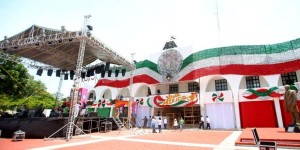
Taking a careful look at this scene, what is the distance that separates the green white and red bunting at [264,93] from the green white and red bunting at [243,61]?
194cm

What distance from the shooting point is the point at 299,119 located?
10.1 m

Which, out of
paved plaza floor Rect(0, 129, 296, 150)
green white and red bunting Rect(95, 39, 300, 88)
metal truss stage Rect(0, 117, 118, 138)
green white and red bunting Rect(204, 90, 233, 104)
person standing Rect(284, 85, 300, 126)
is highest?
green white and red bunting Rect(95, 39, 300, 88)

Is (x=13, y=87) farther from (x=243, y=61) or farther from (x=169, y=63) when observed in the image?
(x=243, y=61)

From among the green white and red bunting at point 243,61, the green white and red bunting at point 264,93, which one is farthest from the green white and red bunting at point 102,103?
the green white and red bunting at point 264,93

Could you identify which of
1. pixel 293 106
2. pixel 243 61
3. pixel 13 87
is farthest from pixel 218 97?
pixel 13 87

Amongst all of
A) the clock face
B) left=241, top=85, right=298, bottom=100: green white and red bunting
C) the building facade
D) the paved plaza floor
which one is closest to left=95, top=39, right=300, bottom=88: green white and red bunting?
the building facade

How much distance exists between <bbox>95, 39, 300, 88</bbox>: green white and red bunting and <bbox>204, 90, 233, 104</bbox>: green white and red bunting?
228 cm

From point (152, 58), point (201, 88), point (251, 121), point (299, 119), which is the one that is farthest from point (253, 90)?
point (152, 58)

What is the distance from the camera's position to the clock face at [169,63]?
23812mm

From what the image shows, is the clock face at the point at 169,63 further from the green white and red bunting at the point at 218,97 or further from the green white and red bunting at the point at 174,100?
the green white and red bunting at the point at 218,97

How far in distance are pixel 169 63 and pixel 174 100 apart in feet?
17.1

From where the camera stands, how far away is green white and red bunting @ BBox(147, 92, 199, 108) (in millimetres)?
20891

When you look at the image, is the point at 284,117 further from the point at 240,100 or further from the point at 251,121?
the point at 240,100

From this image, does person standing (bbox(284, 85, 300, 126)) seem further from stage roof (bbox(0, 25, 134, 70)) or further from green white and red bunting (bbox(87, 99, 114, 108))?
green white and red bunting (bbox(87, 99, 114, 108))
